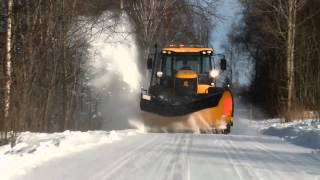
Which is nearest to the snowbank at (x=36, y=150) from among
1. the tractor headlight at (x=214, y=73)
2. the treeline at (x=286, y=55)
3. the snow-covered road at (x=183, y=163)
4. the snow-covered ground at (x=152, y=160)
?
the snow-covered ground at (x=152, y=160)

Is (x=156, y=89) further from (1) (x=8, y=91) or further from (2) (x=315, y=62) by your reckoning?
(2) (x=315, y=62)

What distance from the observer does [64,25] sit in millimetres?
22531

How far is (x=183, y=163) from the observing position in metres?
9.71

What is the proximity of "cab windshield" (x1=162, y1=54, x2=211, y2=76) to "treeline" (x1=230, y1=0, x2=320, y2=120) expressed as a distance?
556 centimetres

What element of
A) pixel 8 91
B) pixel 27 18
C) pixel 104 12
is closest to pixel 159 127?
pixel 27 18

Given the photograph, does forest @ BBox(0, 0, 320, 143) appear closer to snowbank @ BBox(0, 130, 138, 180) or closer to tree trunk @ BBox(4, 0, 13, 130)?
tree trunk @ BBox(4, 0, 13, 130)

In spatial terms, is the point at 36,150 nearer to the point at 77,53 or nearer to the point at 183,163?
the point at 183,163

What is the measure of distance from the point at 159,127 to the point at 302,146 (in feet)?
22.3

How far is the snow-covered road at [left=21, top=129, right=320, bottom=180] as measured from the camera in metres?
8.38

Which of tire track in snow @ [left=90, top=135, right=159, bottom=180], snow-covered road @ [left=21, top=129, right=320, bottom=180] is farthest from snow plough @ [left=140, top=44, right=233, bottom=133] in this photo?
tire track in snow @ [left=90, top=135, right=159, bottom=180]

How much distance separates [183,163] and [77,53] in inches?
645

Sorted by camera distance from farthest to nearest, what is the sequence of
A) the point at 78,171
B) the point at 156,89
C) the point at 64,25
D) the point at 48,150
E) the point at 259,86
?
the point at 259,86 < the point at 64,25 < the point at 156,89 < the point at 48,150 < the point at 78,171

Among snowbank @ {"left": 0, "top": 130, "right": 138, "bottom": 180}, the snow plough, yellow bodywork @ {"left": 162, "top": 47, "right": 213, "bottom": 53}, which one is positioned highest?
yellow bodywork @ {"left": 162, "top": 47, "right": 213, "bottom": 53}

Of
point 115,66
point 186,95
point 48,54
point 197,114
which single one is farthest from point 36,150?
point 115,66
